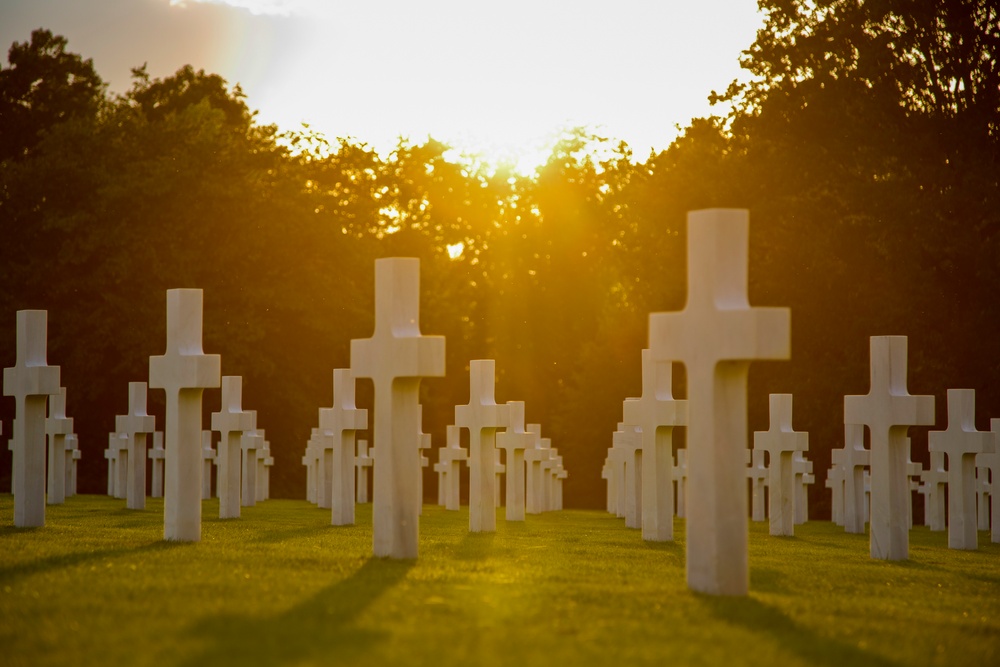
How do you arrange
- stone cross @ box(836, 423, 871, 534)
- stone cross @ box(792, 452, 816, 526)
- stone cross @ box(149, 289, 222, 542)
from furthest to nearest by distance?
stone cross @ box(792, 452, 816, 526), stone cross @ box(836, 423, 871, 534), stone cross @ box(149, 289, 222, 542)

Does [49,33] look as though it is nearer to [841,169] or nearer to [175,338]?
[841,169]

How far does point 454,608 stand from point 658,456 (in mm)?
7912

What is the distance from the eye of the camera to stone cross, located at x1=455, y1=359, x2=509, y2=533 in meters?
16.5

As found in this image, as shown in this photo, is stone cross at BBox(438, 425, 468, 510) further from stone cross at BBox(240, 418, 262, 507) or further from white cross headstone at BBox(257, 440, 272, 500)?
white cross headstone at BBox(257, 440, 272, 500)

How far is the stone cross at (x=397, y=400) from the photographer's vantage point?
1070 centimetres

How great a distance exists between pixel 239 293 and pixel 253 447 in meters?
15.1

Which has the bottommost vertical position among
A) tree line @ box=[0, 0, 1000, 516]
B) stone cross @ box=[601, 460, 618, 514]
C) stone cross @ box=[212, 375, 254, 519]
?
stone cross @ box=[601, 460, 618, 514]

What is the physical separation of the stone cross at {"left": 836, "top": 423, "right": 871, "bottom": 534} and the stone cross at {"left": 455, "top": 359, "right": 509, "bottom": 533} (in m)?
6.35

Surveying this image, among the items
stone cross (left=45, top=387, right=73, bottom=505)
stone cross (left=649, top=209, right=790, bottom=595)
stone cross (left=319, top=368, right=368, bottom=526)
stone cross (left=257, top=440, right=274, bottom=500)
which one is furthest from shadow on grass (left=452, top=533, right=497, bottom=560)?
stone cross (left=257, top=440, right=274, bottom=500)

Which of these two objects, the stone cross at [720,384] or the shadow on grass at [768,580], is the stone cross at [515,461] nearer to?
the shadow on grass at [768,580]

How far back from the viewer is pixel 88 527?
14289 millimetres

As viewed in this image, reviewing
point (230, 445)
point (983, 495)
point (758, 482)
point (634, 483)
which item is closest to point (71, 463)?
point (230, 445)

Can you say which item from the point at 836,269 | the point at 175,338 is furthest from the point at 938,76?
the point at 175,338

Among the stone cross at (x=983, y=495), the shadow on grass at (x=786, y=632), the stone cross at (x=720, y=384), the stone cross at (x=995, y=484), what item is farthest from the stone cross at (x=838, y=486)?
the shadow on grass at (x=786, y=632)
